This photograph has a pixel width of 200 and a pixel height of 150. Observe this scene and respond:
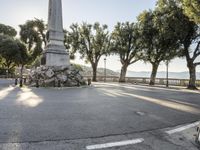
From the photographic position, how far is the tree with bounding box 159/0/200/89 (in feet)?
73.7

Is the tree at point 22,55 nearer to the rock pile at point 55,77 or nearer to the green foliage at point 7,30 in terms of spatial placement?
the green foliage at point 7,30

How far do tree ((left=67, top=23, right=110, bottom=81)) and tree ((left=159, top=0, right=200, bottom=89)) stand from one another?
17.1 m

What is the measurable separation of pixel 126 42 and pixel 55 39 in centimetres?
1742

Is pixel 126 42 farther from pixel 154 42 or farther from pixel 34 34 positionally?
pixel 34 34

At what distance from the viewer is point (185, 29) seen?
22547 mm

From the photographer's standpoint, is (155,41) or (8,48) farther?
(8,48)

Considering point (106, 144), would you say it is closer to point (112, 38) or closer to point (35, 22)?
point (112, 38)

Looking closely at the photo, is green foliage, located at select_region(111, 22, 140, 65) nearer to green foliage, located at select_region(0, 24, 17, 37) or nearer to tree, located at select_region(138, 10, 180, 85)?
tree, located at select_region(138, 10, 180, 85)

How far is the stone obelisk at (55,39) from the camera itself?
2077 cm

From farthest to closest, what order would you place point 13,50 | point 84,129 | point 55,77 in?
point 13,50 → point 55,77 → point 84,129

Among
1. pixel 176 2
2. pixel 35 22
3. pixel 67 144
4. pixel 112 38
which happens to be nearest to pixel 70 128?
pixel 67 144

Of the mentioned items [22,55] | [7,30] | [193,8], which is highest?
[7,30]

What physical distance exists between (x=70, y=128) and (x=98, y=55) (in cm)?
3635

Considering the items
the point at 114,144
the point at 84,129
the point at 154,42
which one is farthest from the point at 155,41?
the point at 114,144
